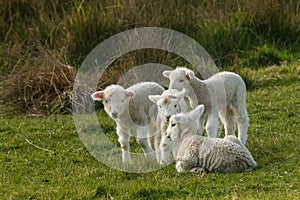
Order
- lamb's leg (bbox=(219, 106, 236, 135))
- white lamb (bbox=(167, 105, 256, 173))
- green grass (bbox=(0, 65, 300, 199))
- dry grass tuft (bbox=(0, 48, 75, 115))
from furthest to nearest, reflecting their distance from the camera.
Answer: dry grass tuft (bbox=(0, 48, 75, 115)), lamb's leg (bbox=(219, 106, 236, 135)), white lamb (bbox=(167, 105, 256, 173)), green grass (bbox=(0, 65, 300, 199))

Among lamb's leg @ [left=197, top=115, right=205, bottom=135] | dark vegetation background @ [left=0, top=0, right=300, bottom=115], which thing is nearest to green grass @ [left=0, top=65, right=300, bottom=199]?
lamb's leg @ [left=197, top=115, right=205, bottom=135]

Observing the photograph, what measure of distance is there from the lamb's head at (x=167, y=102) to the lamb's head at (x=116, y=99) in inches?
12.2

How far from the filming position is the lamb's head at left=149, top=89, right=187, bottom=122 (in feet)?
23.1

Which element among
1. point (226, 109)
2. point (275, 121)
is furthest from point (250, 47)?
point (226, 109)

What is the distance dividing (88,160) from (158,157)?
0.88 metres

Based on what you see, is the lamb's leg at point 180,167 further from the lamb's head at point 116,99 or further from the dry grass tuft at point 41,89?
the dry grass tuft at point 41,89

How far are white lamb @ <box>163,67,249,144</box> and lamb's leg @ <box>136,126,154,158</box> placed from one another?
0.55 m

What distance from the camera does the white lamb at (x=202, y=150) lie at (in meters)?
6.64

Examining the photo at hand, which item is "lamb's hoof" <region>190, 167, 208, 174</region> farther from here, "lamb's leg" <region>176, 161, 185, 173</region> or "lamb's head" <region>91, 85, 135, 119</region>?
"lamb's head" <region>91, 85, 135, 119</region>

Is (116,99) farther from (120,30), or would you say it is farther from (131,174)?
(120,30)

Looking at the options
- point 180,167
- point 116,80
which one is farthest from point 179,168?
point 116,80

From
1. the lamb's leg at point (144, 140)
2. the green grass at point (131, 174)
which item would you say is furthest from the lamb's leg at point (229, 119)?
the lamb's leg at point (144, 140)

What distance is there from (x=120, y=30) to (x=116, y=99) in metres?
5.38

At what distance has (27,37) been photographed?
12.7 m
